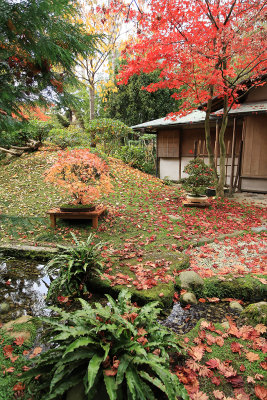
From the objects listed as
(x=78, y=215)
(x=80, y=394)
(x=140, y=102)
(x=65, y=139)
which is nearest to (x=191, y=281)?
(x=80, y=394)

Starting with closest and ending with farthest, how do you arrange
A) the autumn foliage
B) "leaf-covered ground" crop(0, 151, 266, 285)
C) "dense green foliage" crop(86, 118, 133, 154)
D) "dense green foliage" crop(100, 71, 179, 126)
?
"leaf-covered ground" crop(0, 151, 266, 285)
the autumn foliage
"dense green foliage" crop(86, 118, 133, 154)
"dense green foliage" crop(100, 71, 179, 126)

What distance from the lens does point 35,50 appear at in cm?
235

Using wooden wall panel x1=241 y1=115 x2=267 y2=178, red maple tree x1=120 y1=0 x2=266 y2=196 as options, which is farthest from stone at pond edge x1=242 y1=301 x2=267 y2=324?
wooden wall panel x1=241 y1=115 x2=267 y2=178

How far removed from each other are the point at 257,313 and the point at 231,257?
1.75 meters

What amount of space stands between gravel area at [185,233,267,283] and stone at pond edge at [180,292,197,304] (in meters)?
0.52

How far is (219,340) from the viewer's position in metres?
2.53

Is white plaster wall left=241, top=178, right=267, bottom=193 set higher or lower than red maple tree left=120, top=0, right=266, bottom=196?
lower

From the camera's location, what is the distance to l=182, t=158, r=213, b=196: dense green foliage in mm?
7883

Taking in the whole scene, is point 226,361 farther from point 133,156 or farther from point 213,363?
point 133,156

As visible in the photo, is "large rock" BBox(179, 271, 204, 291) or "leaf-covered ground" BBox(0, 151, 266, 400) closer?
"leaf-covered ground" BBox(0, 151, 266, 400)

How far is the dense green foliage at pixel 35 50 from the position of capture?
2195 mm

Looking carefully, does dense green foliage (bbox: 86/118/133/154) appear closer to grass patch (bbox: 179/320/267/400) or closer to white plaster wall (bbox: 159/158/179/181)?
white plaster wall (bbox: 159/158/179/181)

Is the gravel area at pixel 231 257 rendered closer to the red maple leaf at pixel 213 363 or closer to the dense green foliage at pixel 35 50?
the red maple leaf at pixel 213 363

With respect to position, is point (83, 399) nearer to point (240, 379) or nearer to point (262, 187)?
point (240, 379)
